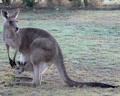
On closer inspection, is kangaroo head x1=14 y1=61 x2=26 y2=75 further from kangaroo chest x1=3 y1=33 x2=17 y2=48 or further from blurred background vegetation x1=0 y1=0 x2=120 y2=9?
blurred background vegetation x1=0 y1=0 x2=120 y2=9

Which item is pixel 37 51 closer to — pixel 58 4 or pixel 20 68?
pixel 20 68

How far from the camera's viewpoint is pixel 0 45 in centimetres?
1061

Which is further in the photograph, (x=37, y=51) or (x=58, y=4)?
(x=58, y=4)

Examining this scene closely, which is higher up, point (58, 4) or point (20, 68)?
point (20, 68)

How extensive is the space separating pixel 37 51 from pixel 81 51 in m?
3.77

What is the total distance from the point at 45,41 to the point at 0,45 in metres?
4.30

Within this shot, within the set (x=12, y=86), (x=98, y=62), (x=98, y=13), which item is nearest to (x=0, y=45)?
(x=98, y=62)

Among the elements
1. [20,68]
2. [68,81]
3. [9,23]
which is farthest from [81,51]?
[68,81]

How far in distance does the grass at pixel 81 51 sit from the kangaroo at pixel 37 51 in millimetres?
154

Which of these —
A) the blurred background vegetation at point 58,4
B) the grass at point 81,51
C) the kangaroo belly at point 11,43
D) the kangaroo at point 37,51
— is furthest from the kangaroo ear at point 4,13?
the blurred background vegetation at point 58,4

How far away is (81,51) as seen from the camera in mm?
9992

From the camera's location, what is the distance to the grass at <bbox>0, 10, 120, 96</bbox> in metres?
6.15

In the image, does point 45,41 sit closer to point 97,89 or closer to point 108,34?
point 97,89

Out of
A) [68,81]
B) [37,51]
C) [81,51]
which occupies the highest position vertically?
[37,51]
